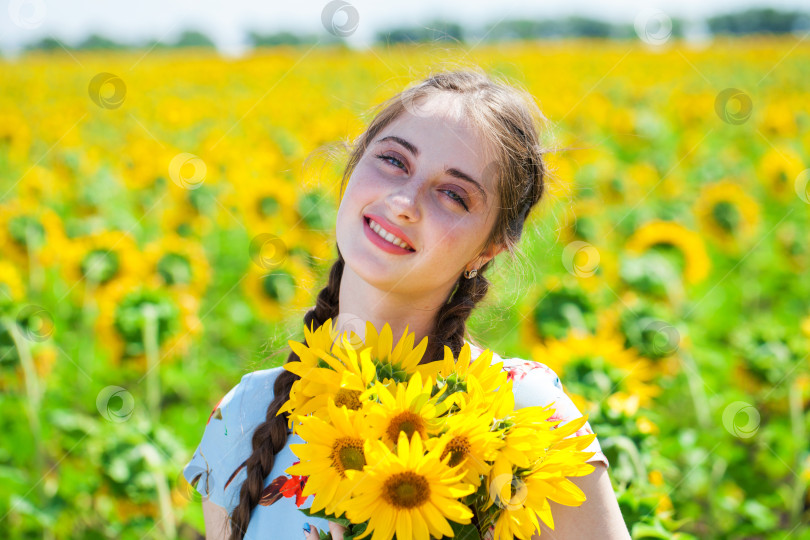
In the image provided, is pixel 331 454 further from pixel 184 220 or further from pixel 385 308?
pixel 184 220

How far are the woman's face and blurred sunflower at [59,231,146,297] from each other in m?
2.13

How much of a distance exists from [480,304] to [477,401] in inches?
30.5

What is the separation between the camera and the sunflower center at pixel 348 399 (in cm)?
97

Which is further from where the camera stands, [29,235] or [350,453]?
[29,235]

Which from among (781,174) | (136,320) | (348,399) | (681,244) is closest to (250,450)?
(348,399)

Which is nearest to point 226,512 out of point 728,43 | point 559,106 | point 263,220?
point 263,220

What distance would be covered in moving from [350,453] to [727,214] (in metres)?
3.61

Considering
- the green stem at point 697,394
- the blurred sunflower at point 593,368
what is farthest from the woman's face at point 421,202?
the green stem at point 697,394

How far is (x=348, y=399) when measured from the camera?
98 cm

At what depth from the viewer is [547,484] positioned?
950mm

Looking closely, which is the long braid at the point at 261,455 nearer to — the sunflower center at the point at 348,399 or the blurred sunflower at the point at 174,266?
the sunflower center at the point at 348,399

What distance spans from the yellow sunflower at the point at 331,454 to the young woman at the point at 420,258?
0.36 m

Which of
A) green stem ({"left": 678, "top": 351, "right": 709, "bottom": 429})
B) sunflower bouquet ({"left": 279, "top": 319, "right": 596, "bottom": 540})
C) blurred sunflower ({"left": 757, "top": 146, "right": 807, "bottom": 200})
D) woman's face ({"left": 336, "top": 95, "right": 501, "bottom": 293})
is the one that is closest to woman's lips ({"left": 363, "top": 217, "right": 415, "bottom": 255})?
woman's face ({"left": 336, "top": 95, "right": 501, "bottom": 293})

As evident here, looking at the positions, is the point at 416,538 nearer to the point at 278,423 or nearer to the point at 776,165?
the point at 278,423
